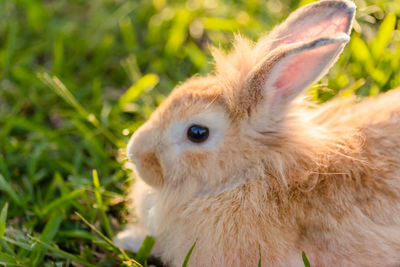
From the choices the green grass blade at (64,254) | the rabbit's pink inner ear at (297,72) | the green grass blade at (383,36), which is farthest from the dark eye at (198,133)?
the green grass blade at (383,36)

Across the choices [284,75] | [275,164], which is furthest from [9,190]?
[284,75]

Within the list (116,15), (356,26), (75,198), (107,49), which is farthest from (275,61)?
(116,15)

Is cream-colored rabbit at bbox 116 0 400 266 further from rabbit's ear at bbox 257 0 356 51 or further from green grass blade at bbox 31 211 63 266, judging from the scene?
green grass blade at bbox 31 211 63 266

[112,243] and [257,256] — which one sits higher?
[112,243]

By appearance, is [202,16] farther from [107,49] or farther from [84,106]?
[84,106]

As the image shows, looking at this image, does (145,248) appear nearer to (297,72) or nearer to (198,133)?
(198,133)

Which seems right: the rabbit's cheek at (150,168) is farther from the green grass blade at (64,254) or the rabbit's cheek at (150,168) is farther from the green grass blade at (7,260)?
the green grass blade at (7,260)
